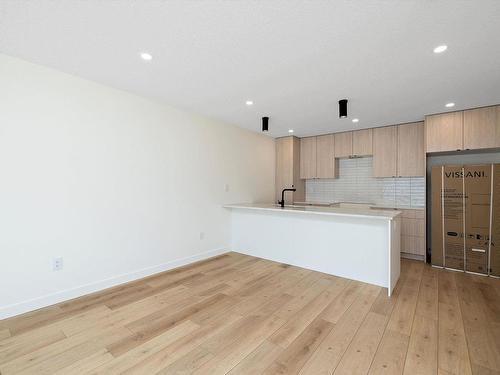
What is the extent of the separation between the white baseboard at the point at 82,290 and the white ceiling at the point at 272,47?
2.38 metres

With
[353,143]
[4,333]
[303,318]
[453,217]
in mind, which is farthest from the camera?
[353,143]

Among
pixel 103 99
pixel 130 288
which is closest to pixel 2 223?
pixel 130 288

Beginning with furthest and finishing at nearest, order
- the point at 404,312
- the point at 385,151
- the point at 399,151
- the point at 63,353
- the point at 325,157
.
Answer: the point at 325,157 < the point at 385,151 < the point at 399,151 < the point at 404,312 < the point at 63,353

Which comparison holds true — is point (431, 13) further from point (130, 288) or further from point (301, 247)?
point (130, 288)

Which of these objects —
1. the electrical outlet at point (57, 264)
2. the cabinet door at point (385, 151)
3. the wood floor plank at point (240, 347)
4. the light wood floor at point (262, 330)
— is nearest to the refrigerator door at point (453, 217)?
the light wood floor at point (262, 330)

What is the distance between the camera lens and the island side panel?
10.1ft

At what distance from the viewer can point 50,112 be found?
2.49m

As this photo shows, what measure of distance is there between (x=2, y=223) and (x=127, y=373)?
1.85 metres

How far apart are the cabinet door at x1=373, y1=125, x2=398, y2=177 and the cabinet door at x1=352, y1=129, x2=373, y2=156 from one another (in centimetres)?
8

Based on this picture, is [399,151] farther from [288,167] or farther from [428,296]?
[428,296]

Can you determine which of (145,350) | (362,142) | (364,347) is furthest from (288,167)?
(145,350)

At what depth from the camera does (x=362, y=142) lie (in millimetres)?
4879

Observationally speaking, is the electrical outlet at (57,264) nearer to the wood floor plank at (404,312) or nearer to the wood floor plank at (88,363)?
the wood floor plank at (88,363)

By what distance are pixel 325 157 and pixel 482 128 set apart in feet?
8.33
